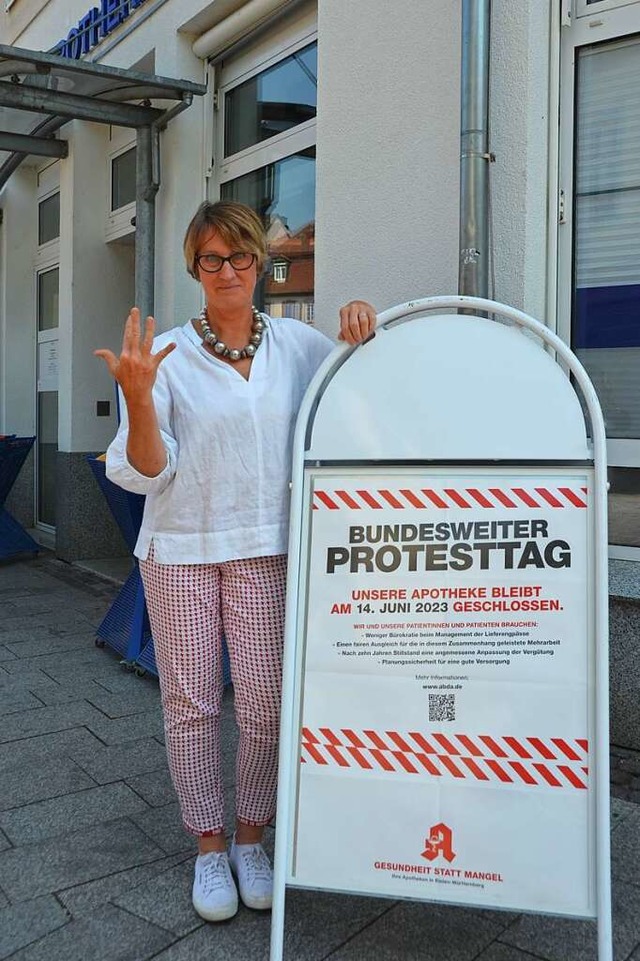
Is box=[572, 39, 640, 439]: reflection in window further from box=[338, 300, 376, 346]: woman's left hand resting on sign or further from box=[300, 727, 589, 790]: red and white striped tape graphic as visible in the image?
box=[300, 727, 589, 790]: red and white striped tape graphic

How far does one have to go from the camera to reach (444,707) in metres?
2.12

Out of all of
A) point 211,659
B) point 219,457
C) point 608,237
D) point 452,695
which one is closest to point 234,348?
point 219,457

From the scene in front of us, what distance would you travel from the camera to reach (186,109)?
575 centimetres

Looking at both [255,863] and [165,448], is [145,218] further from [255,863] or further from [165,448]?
[255,863]

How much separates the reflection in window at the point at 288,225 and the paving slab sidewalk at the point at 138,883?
250cm

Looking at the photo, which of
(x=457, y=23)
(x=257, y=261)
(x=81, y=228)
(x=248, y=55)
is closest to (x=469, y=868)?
(x=257, y=261)

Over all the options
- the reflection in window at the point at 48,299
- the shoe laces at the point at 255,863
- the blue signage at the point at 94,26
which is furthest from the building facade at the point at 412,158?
the reflection in window at the point at 48,299

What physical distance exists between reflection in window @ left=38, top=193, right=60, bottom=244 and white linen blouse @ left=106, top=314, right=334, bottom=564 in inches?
275

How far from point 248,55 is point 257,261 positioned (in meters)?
3.75

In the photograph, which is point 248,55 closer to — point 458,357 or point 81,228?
point 81,228

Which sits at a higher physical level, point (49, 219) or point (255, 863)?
point (49, 219)

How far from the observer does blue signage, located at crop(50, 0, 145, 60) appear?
6425 mm

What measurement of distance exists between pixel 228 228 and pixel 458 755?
146cm

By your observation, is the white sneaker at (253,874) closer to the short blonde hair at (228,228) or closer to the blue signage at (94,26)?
the short blonde hair at (228,228)
